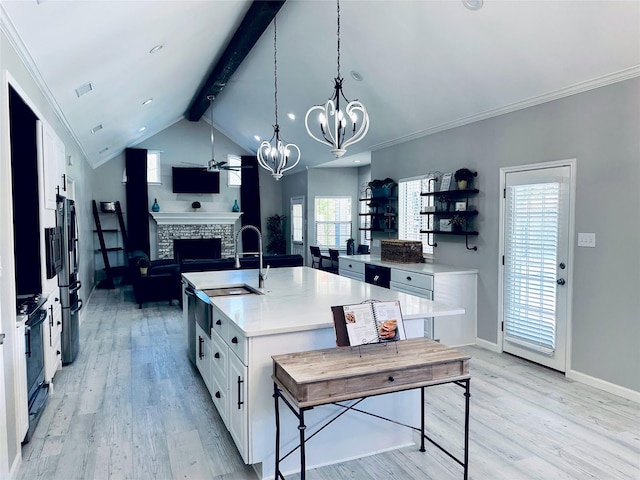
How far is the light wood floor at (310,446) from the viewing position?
244 centimetres

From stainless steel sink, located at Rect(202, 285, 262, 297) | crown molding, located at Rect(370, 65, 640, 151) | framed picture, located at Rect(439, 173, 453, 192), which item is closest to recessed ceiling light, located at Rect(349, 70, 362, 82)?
crown molding, located at Rect(370, 65, 640, 151)

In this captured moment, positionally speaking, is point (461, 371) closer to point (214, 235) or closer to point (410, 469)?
point (410, 469)

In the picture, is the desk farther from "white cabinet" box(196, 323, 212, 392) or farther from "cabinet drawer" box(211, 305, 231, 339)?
"white cabinet" box(196, 323, 212, 392)

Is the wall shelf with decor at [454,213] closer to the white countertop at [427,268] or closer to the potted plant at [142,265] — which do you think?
the white countertop at [427,268]

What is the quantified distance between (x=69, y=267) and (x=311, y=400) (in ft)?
10.9

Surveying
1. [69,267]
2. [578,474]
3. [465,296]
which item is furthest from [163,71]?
[578,474]

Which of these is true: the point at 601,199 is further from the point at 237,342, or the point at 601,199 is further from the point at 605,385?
the point at 237,342

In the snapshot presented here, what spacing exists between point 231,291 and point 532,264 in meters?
2.92

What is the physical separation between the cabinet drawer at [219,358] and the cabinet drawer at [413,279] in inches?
102

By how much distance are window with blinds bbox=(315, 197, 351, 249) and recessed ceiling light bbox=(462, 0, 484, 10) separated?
685 cm

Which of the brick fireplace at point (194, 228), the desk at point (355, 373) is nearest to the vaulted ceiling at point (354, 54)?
the desk at point (355, 373)

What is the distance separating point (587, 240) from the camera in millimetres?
3742

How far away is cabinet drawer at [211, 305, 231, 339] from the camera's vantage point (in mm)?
2619

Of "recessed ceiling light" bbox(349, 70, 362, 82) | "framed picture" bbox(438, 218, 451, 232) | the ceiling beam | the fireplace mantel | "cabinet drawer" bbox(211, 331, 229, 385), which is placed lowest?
"cabinet drawer" bbox(211, 331, 229, 385)
